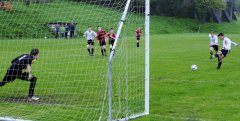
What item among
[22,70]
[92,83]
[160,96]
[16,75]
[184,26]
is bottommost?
[160,96]

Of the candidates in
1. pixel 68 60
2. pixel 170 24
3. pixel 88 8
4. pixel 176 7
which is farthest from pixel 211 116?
pixel 176 7

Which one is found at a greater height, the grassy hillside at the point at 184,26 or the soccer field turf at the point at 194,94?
the grassy hillside at the point at 184,26

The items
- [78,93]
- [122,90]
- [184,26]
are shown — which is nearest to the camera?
[122,90]

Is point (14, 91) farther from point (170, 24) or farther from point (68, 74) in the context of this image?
point (170, 24)

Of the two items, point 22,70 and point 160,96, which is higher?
point 22,70

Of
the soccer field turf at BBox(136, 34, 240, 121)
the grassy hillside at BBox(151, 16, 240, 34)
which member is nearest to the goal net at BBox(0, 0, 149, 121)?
the soccer field turf at BBox(136, 34, 240, 121)

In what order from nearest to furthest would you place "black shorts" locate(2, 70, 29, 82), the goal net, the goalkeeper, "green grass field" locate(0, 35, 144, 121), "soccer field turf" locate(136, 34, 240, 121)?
the goal net → "soccer field turf" locate(136, 34, 240, 121) → "green grass field" locate(0, 35, 144, 121) → the goalkeeper → "black shorts" locate(2, 70, 29, 82)

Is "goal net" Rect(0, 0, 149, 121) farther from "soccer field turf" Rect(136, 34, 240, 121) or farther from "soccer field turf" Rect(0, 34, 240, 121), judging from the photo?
"soccer field turf" Rect(136, 34, 240, 121)

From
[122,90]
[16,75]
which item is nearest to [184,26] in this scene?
[122,90]

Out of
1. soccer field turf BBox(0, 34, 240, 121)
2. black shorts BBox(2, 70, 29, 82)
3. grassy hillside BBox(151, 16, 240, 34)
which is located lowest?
soccer field turf BBox(0, 34, 240, 121)

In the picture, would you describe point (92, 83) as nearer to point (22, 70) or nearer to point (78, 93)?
point (78, 93)

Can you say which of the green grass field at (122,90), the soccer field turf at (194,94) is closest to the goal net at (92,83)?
the green grass field at (122,90)

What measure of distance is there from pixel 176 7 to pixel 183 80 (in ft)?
207

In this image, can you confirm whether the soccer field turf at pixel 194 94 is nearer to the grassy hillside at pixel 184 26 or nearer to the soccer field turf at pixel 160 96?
the soccer field turf at pixel 160 96
